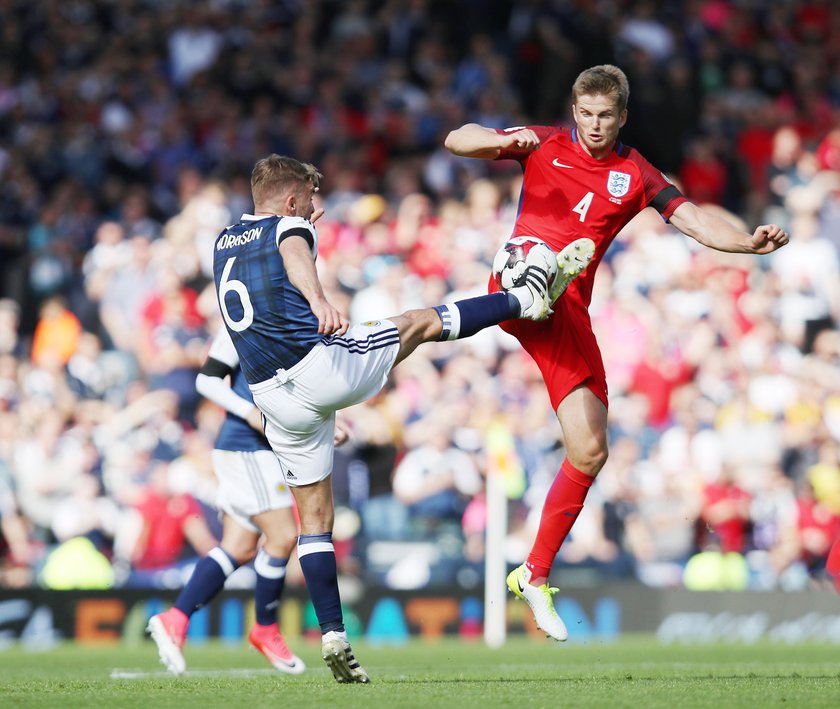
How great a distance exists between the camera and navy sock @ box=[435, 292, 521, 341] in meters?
8.16

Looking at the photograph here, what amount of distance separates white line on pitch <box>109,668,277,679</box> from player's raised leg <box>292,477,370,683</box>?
166 cm

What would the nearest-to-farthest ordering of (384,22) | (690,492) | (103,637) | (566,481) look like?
(566,481), (103,637), (690,492), (384,22)

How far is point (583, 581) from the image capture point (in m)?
14.6

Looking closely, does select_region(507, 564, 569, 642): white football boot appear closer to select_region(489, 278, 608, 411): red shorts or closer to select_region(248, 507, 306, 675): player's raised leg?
select_region(489, 278, 608, 411): red shorts

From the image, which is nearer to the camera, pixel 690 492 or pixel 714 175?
pixel 690 492

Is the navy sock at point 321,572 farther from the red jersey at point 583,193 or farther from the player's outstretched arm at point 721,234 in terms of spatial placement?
the player's outstretched arm at point 721,234

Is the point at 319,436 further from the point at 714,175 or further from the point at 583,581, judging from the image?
the point at 714,175

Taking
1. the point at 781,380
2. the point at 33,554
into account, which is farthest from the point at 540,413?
the point at 33,554

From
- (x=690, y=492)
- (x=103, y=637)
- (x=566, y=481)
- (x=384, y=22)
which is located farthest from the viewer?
(x=384, y=22)

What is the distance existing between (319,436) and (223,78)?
12.6 meters

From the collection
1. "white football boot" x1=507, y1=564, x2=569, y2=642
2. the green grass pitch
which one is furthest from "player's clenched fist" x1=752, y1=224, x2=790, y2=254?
the green grass pitch

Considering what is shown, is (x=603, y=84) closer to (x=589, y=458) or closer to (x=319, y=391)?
(x=589, y=458)

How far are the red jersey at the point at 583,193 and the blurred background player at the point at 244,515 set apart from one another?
2.25m

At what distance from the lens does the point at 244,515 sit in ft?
32.8
